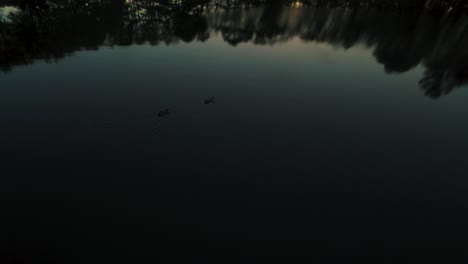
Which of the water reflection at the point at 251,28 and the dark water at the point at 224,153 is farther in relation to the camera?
the water reflection at the point at 251,28

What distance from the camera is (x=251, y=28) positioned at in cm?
8769

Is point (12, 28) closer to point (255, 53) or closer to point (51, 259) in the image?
point (255, 53)

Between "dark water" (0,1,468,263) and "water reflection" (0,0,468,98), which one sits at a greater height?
"water reflection" (0,0,468,98)

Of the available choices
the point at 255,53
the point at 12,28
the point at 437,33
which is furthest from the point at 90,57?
the point at 437,33

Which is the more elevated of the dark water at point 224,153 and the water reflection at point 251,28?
the water reflection at point 251,28

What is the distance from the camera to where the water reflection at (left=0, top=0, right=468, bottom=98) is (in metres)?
57.8

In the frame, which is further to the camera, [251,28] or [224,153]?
[251,28]

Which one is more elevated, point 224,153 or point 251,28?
point 251,28

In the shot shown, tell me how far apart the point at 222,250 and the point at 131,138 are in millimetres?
19322

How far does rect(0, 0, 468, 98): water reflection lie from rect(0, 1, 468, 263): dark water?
3.81 ft

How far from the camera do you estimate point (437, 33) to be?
85.3 m

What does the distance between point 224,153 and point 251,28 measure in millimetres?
68641

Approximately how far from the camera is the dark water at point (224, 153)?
73.8 feet

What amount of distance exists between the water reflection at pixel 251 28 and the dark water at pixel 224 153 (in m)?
1.16
